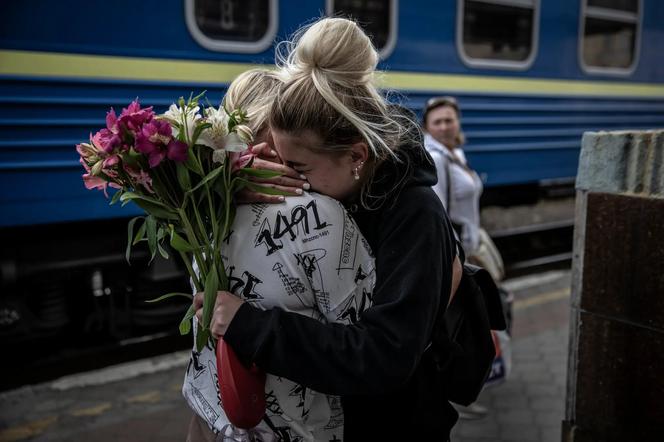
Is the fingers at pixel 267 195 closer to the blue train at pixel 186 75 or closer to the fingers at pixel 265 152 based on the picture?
the fingers at pixel 265 152

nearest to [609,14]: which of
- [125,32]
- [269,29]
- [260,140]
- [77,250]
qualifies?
[269,29]

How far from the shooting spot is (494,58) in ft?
18.4

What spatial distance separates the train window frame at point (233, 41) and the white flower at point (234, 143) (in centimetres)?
283

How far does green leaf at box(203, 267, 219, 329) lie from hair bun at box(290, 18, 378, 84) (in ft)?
1.39

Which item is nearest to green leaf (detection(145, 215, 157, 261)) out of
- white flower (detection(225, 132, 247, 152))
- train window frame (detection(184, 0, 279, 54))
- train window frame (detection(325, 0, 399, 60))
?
white flower (detection(225, 132, 247, 152))

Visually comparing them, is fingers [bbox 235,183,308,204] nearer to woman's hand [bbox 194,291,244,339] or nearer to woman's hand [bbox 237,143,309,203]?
woman's hand [bbox 237,143,309,203]

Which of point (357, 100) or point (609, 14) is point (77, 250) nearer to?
point (357, 100)

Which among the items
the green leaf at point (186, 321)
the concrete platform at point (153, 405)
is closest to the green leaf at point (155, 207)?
the green leaf at point (186, 321)

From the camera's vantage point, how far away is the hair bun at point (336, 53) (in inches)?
49.3

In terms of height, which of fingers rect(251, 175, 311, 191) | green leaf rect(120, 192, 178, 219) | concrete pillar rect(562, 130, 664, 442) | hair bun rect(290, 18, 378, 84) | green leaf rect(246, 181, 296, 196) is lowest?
concrete pillar rect(562, 130, 664, 442)

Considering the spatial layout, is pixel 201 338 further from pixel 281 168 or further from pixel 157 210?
pixel 281 168

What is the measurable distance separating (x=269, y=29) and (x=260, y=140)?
2.90 meters

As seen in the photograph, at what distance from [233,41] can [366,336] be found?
321 centimetres

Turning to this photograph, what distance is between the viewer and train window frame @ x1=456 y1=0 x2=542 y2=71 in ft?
17.1
